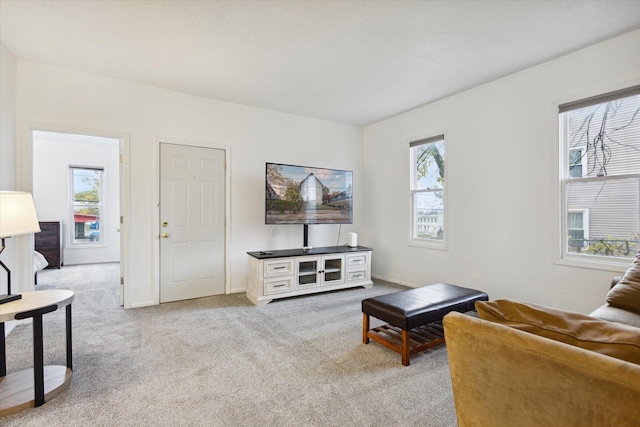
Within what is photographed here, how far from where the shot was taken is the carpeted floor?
170cm

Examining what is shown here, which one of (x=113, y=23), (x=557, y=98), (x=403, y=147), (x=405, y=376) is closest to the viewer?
(x=405, y=376)

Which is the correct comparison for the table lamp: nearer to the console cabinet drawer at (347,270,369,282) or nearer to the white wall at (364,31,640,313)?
the console cabinet drawer at (347,270,369,282)

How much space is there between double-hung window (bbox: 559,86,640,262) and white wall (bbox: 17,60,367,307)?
3.08 m

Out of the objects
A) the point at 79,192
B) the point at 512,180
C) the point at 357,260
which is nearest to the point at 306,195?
the point at 357,260

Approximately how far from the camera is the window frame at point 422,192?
406 centimetres

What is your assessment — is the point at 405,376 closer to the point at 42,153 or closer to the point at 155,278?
the point at 155,278

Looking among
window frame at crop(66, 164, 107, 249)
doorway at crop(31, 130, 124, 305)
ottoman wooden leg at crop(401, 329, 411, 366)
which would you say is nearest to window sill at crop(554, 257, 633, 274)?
ottoman wooden leg at crop(401, 329, 411, 366)

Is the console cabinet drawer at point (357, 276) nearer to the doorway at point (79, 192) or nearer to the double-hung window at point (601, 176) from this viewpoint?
the double-hung window at point (601, 176)

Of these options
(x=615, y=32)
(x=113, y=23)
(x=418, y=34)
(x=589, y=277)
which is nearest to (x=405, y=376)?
(x=589, y=277)

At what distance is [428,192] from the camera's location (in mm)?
4379

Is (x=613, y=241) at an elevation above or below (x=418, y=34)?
below

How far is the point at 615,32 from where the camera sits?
8.43 feet

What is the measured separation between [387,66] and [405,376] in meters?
2.87

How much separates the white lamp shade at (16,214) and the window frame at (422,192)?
408cm
